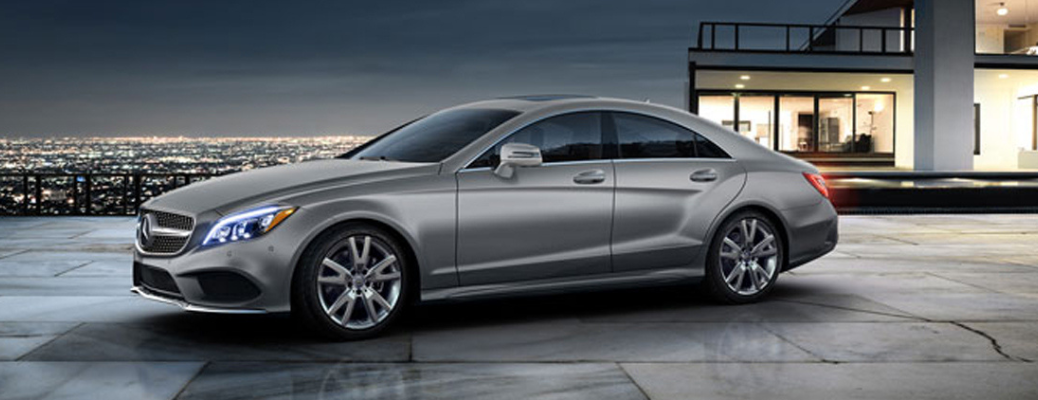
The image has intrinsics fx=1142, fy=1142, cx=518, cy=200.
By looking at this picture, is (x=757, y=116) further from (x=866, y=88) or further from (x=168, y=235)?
(x=168, y=235)

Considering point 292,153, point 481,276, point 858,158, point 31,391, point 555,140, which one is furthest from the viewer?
point 858,158

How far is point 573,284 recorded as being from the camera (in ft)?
23.3

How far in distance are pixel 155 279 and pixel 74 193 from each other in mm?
14073

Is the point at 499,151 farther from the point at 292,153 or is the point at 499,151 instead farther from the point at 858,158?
the point at 858,158

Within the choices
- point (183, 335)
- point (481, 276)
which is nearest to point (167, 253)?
point (183, 335)

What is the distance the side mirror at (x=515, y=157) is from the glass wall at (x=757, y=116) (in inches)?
1317

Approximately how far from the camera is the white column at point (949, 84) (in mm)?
32625

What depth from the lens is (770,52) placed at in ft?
112

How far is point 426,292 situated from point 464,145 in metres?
0.94

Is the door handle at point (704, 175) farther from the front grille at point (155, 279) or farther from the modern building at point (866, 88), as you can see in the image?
the modern building at point (866, 88)

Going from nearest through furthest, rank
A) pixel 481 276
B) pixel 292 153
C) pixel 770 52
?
pixel 481 276 < pixel 292 153 < pixel 770 52

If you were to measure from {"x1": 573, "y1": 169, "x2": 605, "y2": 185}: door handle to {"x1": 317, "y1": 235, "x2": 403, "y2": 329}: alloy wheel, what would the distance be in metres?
1.31

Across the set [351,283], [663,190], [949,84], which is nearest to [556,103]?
[663,190]

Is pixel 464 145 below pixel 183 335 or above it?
above
